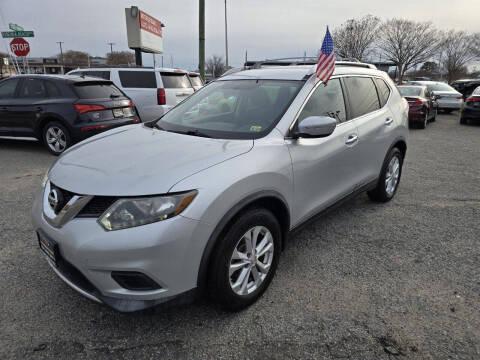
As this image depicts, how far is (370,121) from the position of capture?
3.95 metres

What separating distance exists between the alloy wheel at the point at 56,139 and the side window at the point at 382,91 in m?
5.60

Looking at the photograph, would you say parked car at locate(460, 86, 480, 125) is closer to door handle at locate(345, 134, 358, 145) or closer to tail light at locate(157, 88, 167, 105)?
tail light at locate(157, 88, 167, 105)

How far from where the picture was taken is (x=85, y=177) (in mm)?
2303

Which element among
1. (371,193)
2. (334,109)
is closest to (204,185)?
(334,109)

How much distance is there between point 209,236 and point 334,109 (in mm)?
1947

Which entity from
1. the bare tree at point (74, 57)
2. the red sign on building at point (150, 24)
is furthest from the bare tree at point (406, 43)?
the bare tree at point (74, 57)

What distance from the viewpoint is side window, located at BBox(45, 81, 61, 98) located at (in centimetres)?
702

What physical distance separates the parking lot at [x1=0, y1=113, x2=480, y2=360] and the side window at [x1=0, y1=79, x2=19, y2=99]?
445 cm

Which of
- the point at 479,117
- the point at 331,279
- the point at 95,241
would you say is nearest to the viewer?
the point at 95,241

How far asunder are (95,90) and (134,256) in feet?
19.6

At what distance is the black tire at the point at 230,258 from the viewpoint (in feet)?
7.43

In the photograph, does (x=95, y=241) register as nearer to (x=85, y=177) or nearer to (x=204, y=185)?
(x=85, y=177)

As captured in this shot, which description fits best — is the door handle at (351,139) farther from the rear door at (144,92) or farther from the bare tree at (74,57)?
the bare tree at (74,57)

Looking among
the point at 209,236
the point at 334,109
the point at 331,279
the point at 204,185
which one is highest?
the point at 334,109
